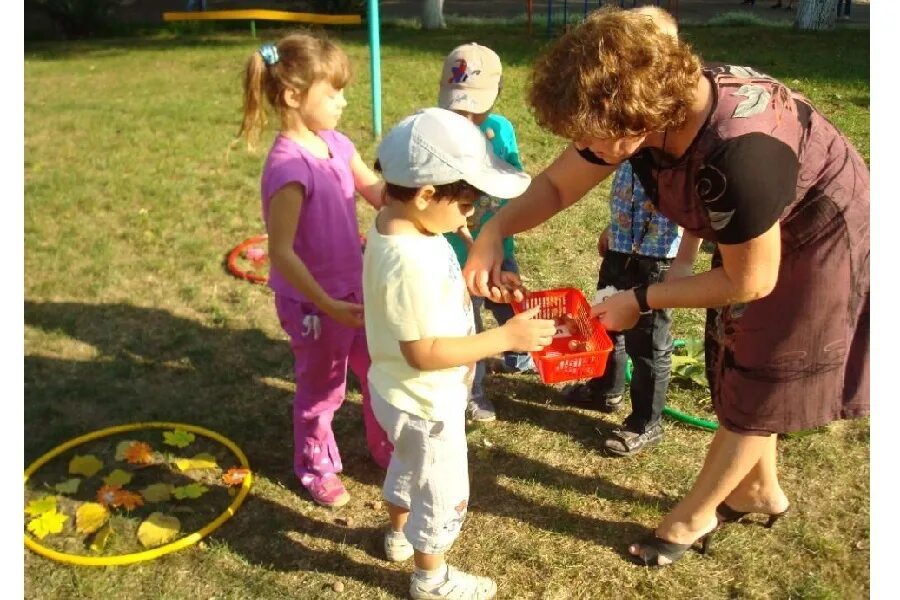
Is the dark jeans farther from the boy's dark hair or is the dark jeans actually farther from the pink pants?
the boy's dark hair

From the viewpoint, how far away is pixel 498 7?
21141 millimetres

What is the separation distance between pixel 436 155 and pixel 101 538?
7.74 feet

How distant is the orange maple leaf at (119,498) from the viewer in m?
3.67

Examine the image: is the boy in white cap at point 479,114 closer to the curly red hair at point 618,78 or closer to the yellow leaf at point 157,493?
the curly red hair at point 618,78

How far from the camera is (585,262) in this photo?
5.90 metres

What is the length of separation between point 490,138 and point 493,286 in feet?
4.19

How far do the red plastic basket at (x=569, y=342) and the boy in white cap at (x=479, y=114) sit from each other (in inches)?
25.9

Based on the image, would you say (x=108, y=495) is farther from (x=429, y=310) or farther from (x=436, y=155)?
(x=436, y=155)

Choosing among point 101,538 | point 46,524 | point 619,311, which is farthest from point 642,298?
point 46,524

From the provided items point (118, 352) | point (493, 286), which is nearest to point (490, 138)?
point (493, 286)

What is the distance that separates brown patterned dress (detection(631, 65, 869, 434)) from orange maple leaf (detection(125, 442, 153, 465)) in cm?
275

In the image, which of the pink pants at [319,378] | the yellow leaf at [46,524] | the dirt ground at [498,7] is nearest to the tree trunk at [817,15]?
the dirt ground at [498,7]

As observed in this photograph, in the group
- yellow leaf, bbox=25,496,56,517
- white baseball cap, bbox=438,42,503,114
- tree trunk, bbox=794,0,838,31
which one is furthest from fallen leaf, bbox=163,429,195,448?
tree trunk, bbox=794,0,838,31

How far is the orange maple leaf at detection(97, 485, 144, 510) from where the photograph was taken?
12.0ft
